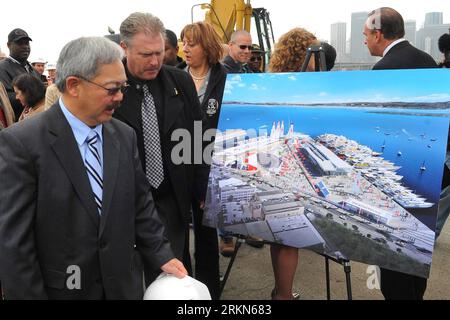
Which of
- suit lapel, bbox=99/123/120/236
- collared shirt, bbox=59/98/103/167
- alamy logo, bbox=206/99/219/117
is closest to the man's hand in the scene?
suit lapel, bbox=99/123/120/236

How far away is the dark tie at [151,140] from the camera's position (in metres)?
2.28

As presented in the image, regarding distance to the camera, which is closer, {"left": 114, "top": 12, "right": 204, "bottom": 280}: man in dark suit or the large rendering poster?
the large rendering poster

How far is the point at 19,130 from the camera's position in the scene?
4.74 feet

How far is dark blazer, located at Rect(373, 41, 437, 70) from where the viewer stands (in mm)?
2457

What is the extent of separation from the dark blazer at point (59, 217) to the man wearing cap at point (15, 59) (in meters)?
3.88

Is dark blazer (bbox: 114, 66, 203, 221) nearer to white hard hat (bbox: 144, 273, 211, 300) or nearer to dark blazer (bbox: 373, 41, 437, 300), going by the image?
white hard hat (bbox: 144, 273, 211, 300)

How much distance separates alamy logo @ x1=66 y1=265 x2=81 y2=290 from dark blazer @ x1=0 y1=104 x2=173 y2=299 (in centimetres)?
1

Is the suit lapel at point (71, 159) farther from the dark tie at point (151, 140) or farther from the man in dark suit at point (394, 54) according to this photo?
the man in dark suit at point (394, 54)

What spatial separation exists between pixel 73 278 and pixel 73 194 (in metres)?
0.33

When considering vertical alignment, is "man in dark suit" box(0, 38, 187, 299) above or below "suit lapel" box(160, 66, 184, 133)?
below

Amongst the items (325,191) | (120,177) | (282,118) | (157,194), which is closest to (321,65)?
(282,118)

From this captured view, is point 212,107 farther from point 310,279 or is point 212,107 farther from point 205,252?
point 310,279

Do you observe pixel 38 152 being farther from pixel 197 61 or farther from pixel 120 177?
pixel 197 61

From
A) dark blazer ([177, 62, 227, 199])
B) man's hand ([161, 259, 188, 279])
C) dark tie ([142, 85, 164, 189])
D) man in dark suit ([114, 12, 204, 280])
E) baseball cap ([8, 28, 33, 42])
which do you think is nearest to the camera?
man's hand ([161, 259, 188, 279])
